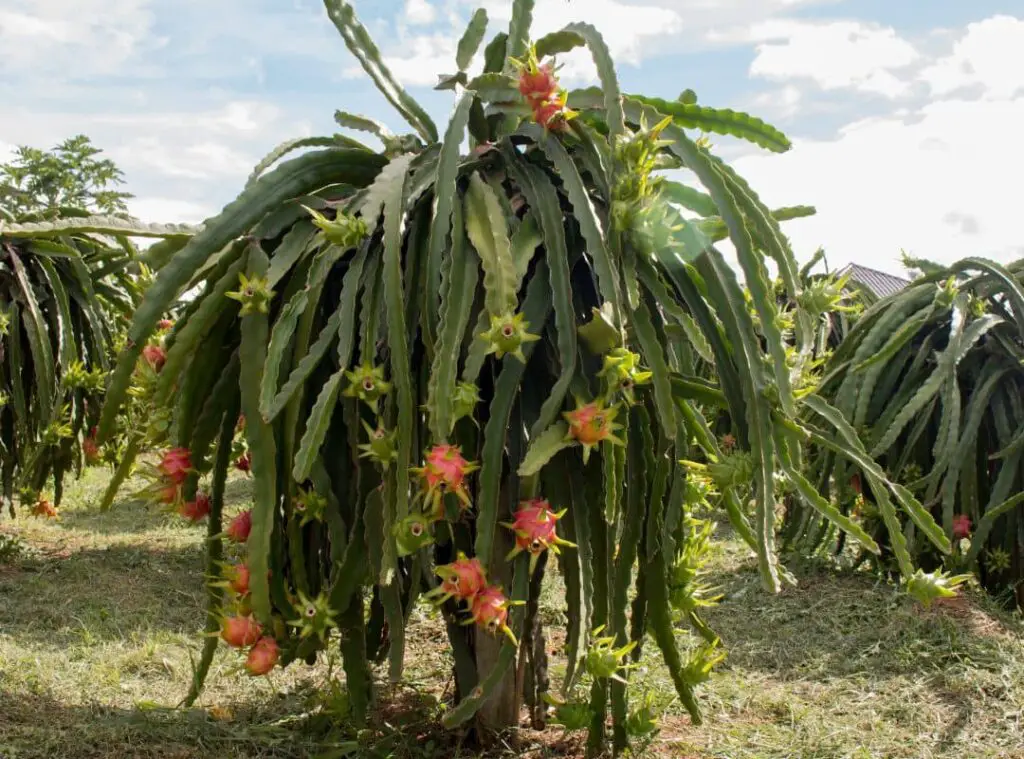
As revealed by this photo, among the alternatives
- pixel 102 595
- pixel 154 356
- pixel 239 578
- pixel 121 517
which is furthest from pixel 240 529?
pixel 121 517

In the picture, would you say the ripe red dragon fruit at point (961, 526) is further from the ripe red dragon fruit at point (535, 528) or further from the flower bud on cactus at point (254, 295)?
the flower bud on cactus at point (254, 295)

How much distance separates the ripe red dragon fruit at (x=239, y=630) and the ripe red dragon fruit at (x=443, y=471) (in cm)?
54

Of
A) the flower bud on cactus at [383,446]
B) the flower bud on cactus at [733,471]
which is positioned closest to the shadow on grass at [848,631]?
the flower bud on cactus at [733,471]

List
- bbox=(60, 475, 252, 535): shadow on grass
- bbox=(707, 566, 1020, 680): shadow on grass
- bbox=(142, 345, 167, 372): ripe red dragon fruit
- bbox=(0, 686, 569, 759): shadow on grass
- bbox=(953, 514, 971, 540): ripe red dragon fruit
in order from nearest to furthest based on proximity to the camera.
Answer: bbox=(142, 345, 167, 372): ripe red dragon fruit < bbox=(0, 686, 569, 759): shadow on grass < bbox=(707, 566, 1020, 680): shadow on grass < bbox=(953, 514, 971, 540): ripe red dragon fruit < bbox=(60, 475, 252, 535): shadow on grass

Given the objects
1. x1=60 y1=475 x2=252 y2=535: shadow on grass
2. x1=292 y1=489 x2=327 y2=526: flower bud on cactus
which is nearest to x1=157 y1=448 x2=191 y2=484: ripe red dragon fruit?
x1=292 y1=489 x2=327 y2=526: flower bud on cactus

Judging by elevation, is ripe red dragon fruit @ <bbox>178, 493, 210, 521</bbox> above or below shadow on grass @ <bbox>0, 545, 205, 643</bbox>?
above

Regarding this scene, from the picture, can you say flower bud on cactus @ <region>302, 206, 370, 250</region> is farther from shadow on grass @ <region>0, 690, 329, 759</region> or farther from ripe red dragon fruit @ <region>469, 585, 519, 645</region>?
shadow on grass @ <region>0, 690, 329, 759</region>

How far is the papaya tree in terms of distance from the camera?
13.6ft

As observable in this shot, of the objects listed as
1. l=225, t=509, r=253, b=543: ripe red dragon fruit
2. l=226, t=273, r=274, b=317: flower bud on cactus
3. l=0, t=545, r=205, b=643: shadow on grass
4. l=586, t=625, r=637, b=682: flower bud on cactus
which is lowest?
l=0, t=545, r=205, b=643: shadow on grass

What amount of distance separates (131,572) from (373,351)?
11.5 feet

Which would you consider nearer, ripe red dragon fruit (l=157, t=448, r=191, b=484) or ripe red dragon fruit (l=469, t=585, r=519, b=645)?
ripe red dragon fruit (l=469, t=585, r=519, b=645)

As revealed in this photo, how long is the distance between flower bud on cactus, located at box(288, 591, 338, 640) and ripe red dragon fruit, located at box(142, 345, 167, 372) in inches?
25.0

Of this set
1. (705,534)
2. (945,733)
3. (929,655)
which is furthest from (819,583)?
(705,534)

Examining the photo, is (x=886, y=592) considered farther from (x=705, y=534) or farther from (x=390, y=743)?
(x=390, y=743)
